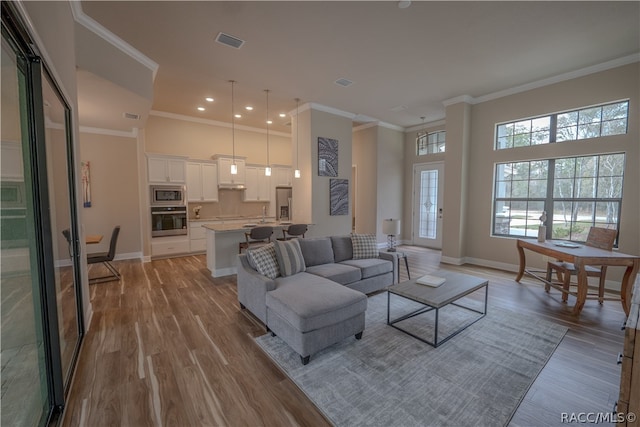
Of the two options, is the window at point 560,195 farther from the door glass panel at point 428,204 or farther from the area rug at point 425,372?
the area rug at point 425,372

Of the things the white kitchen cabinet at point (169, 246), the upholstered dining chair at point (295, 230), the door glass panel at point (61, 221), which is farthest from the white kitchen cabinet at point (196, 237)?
the door glass panel at point (61, 221)

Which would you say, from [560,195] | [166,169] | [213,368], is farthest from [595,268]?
[166,169]

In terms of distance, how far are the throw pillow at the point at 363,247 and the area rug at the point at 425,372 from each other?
1.18 m

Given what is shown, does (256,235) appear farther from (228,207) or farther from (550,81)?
(550,81)

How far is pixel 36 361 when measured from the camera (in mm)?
1545

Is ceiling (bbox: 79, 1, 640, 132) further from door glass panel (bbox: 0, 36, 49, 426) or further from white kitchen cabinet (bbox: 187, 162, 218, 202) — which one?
door glass panel (bbox: 0, 36, 49, 426)

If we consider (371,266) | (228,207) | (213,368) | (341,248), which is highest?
(228,207)

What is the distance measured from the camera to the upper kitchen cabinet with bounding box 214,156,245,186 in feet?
22.4

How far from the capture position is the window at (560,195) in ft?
13.6

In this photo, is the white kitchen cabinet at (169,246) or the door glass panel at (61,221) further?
the white kitchen cabinet at (169,246)

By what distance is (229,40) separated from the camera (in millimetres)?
3418

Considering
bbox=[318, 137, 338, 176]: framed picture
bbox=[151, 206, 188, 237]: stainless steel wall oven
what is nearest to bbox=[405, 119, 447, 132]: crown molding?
bbox=[318, 137, 338, 176]: framed picture

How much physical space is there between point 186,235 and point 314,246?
3926mm

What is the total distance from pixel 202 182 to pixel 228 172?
0.70m
